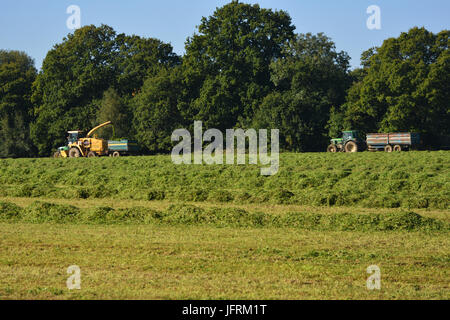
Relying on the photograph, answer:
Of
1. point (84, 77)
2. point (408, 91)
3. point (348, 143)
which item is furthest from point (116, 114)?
point (408, 91)

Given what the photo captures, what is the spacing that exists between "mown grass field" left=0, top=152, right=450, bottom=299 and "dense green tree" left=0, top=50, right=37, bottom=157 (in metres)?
41.3

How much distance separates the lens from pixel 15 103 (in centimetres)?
6412

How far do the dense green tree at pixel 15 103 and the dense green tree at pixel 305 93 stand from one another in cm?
2772

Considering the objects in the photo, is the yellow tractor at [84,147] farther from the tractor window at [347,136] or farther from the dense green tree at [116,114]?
the tractor window at [347,136]

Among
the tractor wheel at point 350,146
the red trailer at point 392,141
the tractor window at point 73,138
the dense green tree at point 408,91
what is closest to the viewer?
the red trailer at point 392,141

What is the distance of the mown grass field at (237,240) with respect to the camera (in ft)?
26.0

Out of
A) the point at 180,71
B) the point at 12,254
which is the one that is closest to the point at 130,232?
the point at 12,254

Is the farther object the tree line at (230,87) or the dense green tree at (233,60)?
the dense green tree at (233,60)

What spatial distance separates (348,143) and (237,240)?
3478 centimetres


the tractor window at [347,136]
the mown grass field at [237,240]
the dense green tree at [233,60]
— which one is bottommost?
the mown grass field at [237,240]

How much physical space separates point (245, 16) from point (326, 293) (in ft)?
173

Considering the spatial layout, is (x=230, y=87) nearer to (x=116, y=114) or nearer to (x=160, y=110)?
(x=160, y=110)

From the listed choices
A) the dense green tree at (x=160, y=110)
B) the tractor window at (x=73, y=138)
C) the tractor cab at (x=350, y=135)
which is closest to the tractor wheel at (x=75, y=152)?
the tractor window at (x=73, y=138)

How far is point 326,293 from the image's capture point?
7543mm
